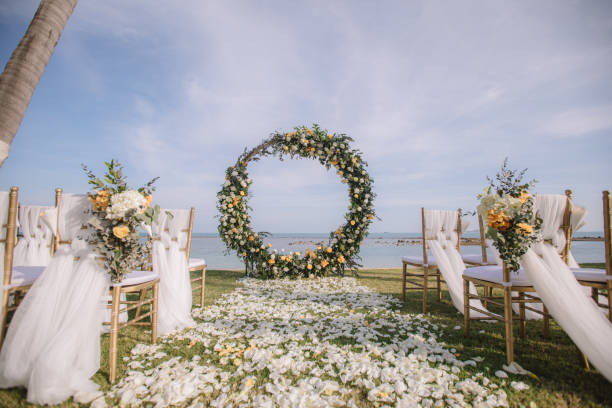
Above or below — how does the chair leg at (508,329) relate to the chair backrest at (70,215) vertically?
below

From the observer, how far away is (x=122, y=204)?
2.03 meters

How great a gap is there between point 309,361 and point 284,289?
3.28 meters

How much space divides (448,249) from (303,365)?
8.38 ft

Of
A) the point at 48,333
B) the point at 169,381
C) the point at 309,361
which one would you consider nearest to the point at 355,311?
the point at 309,361

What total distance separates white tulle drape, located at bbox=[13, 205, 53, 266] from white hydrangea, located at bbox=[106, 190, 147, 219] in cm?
288

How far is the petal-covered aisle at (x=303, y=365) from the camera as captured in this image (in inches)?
67.3

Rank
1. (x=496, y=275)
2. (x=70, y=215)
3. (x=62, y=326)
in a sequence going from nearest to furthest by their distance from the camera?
(x=62, y=326) → (x=70, y=215) → (x=496, y=275)

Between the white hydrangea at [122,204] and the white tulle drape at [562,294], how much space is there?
307 cm

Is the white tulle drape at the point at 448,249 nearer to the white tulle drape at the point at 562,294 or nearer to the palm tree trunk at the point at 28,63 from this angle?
the white tulle drape at the point at 562,294

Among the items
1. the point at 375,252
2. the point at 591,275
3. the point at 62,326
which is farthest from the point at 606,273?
the point at 375,252

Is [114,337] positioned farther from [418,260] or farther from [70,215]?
[418,260]

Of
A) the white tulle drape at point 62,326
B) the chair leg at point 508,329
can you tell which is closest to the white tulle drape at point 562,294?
the chair leg at point 508,329

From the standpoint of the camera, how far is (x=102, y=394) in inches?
69.4

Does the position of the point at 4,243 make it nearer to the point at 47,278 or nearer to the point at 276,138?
the point at 47,278
